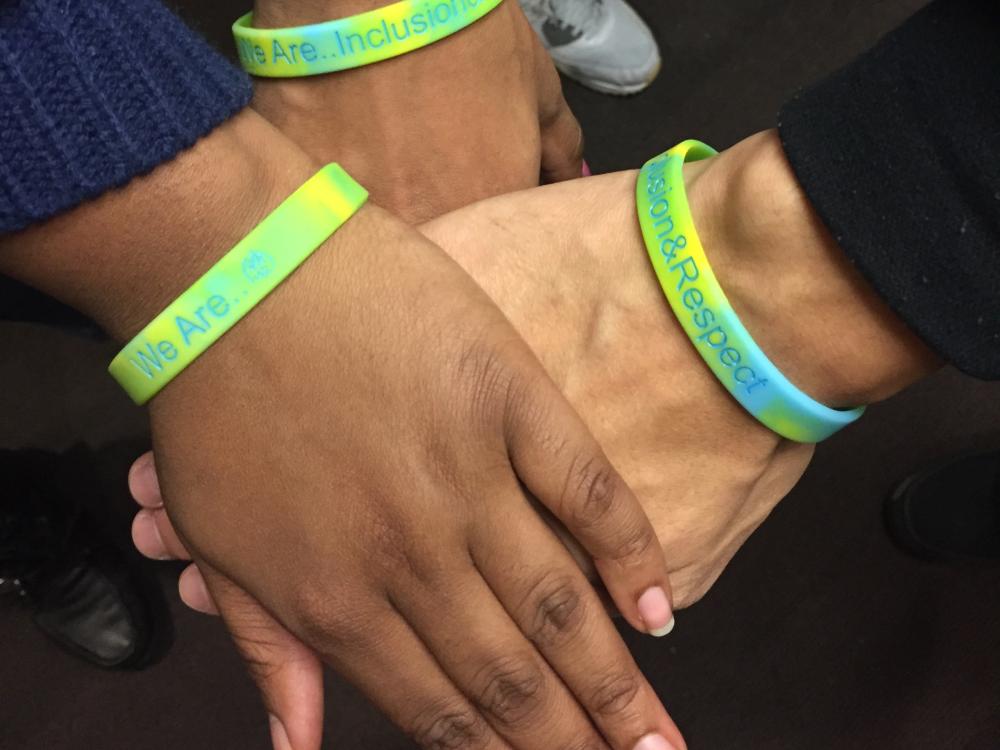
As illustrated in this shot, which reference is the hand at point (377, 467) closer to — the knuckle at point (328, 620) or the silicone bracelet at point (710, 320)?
the knuckle at point (328, 620)

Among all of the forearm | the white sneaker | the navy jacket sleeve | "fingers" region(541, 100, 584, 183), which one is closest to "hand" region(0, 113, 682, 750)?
the forearm

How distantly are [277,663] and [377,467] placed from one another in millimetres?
203

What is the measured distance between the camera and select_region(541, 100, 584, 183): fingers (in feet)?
2.63

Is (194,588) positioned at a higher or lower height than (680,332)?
lower

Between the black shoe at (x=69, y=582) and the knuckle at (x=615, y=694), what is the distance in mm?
908

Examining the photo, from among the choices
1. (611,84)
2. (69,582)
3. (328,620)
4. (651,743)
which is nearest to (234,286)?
(328,620)

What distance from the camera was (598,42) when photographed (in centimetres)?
135

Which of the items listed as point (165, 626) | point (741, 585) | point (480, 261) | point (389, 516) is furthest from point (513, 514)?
point (165, 626)

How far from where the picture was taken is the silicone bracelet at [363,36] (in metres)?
0.61

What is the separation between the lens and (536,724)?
0.56 metres

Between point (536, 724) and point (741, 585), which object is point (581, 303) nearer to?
point (536, 724)

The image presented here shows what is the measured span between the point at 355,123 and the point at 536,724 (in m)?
0.52

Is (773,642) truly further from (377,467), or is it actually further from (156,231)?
(156,231)

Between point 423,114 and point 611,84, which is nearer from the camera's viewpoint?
point 423,114
